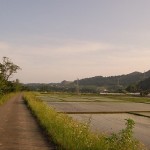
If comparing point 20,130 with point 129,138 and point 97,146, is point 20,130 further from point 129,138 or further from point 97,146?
point 129,138

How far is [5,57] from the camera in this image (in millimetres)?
100938

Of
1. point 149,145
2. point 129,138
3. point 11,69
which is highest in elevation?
→ point 11,69

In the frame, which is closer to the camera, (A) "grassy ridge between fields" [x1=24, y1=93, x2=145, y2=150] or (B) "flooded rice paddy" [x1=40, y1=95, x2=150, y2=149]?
(A) "grassy ridge between fields" [x1=24, y1=93, x2=145, y2=150]

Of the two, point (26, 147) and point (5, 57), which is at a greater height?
point (5, 57)

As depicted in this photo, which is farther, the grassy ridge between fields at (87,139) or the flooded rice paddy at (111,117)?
the flooded rice paddy at (111,117)

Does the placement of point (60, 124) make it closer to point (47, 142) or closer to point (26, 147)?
point (47, 142)

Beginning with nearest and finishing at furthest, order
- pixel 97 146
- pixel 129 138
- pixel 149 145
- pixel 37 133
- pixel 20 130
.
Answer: pixel 129 138 < pixel 97 146 < pixel 149 145 < pixel 37 133 < pixel 20 130

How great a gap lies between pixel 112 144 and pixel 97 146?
852 mm

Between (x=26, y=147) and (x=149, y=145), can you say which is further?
(x=149, y=145)

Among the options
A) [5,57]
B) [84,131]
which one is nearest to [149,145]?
[84,131]

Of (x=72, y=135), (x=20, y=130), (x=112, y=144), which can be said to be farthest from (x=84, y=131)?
(x=20, y=130)

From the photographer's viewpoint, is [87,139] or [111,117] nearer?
[87,139]

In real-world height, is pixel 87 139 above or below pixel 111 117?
above

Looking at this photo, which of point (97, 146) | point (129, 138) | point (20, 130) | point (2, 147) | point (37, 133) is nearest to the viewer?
point (129, 138)
